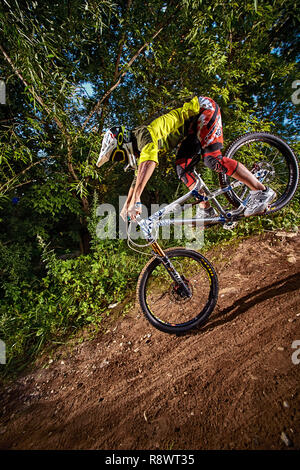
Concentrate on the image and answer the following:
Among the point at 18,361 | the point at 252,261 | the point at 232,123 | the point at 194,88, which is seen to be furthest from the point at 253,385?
the point at 194,88

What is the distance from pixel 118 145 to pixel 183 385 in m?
2.98

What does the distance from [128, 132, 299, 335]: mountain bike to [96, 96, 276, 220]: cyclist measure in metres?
0.20

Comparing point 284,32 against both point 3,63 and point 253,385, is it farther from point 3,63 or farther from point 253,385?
point 253,385

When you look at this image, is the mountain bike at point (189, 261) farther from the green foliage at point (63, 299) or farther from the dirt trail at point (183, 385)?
the green foliage at point (63, 299)

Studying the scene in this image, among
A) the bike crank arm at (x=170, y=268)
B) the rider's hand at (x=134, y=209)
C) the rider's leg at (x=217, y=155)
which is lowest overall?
the bike crank arm at (x=170, y=268)

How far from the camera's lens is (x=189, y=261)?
3.40 metres

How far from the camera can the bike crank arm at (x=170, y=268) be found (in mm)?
2555

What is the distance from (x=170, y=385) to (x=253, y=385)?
2.77 ft

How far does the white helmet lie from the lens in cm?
255

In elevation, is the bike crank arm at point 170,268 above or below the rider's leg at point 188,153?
below

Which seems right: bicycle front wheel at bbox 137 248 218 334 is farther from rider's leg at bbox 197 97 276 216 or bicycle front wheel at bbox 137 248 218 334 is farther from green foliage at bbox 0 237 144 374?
rider's leg at bbox 197 97 276 216

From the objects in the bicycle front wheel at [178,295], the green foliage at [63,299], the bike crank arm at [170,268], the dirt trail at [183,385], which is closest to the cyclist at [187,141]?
the bike crank arm at [170,268]

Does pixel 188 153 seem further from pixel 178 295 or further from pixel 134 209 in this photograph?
pixel 178 295

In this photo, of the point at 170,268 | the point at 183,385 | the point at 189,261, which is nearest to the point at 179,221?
the point at 170,268
